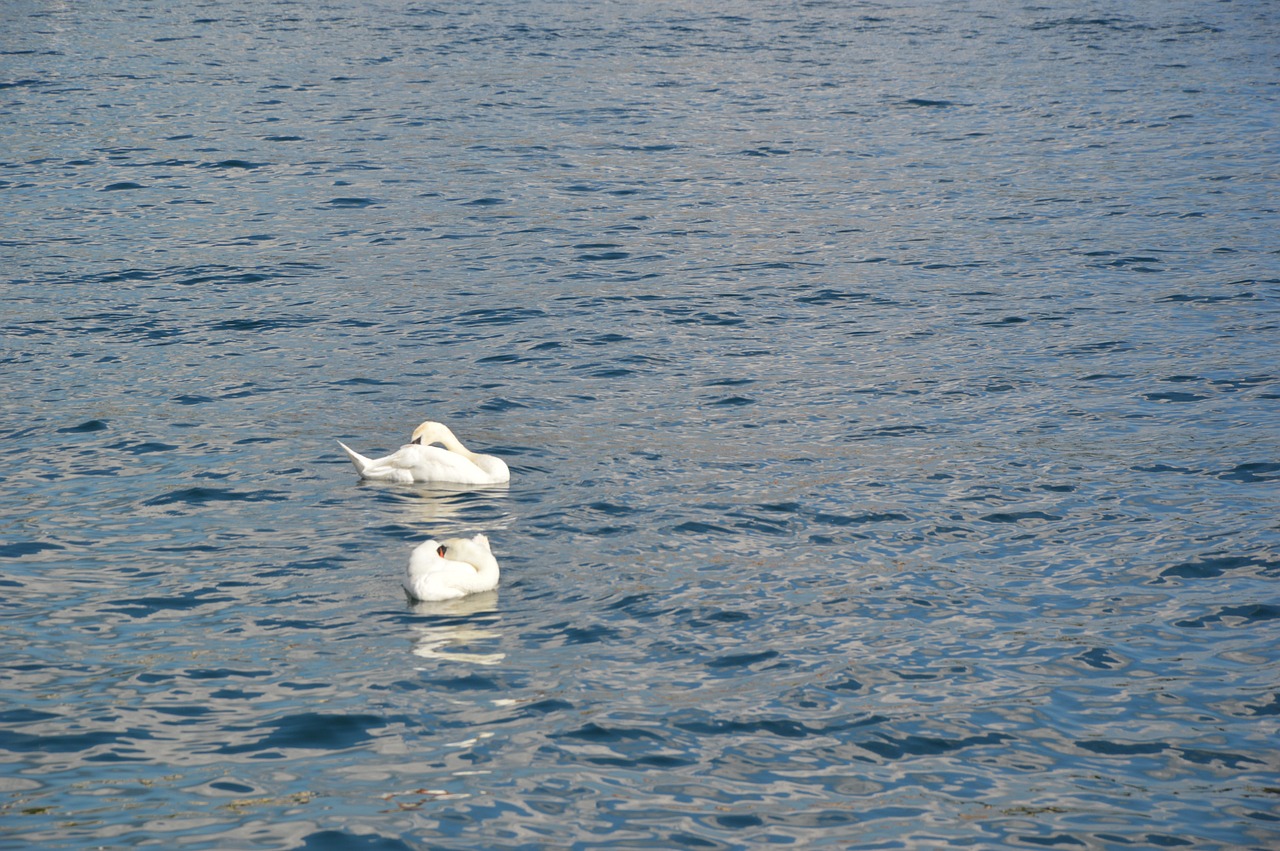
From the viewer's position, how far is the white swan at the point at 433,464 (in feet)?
42.8

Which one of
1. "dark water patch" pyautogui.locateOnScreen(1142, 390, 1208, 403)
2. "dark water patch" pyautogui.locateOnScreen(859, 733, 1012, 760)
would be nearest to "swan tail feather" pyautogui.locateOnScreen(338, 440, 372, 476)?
"dark water patch" pyautogui.locateOnScreen(859, 733, 1012, 760)

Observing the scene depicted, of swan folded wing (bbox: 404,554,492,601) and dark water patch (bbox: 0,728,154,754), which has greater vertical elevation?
swan folded wing (bbox: 404,554,492,601)

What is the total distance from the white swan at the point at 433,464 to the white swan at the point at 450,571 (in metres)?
2.13

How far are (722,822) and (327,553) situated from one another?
4466 mm

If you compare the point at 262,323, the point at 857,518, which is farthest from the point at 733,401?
the point at 262,323

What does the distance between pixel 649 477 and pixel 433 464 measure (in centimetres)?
181

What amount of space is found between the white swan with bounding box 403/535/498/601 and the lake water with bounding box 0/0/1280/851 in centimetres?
14

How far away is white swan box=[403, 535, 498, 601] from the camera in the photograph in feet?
34.7

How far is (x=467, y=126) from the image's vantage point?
30.2 meters

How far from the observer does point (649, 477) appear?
13570mm

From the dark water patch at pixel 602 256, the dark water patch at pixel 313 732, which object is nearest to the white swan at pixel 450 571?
the dark water patch at pixel 313 732

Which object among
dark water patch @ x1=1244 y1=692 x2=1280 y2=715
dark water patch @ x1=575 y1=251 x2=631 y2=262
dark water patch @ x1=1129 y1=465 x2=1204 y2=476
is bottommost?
dark water patch @ x1=1244 y1=692 x2=1280 y2=715

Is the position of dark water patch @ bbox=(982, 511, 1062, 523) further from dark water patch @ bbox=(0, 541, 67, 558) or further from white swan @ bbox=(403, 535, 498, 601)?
dark water patch @ bbox=(0, 541, 67, 558)

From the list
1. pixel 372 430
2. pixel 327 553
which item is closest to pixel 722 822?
pixel 327 553
